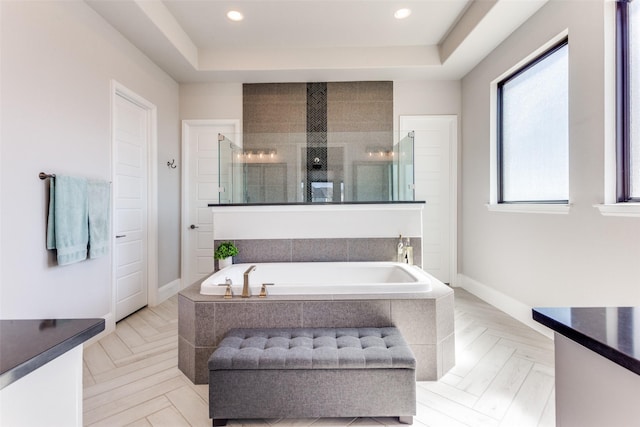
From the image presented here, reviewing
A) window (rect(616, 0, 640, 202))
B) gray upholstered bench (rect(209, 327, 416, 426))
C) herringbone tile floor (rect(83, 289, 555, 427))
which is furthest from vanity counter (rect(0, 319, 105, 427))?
window (rect(616, 0, 640, 202))

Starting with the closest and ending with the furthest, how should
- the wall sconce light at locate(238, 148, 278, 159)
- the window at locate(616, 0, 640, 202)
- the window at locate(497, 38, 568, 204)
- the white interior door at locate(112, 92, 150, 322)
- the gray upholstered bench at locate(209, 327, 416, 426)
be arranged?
the gray upholstered bench at locate(209, 327, 416, 426), the window at locate(616, 0, 640, 202), the window at locate(497, 38, 568, 204), the white interior door at locate(112, 92, 150, 322), the wall sconce light at locate(238, 148, 278, 159)

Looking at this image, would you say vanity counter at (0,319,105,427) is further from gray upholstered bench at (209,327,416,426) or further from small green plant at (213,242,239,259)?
small green plant at (213,242,239,259)

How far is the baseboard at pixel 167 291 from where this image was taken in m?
3.32

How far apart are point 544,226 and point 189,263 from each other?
3894 mm

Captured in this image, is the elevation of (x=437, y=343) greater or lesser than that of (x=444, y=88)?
lesser

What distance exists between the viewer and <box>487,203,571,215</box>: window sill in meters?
2.22

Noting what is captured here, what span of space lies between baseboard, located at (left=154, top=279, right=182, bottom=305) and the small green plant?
4.30 ft

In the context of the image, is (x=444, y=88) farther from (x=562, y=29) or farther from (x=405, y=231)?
(x=405, y=231)

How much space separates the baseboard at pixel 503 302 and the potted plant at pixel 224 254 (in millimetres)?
2608

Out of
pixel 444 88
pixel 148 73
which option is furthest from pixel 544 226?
pixel 148 73

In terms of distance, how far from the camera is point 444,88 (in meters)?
3.80

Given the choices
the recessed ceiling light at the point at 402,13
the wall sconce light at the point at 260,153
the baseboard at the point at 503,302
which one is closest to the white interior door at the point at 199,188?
the wall sconce light at the point at 260,153

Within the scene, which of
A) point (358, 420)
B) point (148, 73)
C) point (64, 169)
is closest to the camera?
point (358, 420)

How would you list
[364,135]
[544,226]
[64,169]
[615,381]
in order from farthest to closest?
[364,135]
[544,226]
[64,169]
[615,381]
